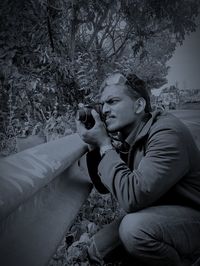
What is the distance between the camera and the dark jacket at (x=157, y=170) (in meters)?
1.18

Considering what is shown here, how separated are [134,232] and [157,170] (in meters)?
0.25

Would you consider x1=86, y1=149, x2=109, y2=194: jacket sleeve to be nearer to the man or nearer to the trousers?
the man

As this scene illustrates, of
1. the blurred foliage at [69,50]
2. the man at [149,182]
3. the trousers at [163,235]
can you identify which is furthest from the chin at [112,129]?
the blurred foliage at [69,50]

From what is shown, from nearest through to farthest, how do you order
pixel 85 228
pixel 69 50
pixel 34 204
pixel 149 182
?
pixel 34 204 → pixel 149 182 → pixel 85 228 → pixel 69 50

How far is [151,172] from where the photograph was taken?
118cm

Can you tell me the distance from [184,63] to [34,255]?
271 centimetres

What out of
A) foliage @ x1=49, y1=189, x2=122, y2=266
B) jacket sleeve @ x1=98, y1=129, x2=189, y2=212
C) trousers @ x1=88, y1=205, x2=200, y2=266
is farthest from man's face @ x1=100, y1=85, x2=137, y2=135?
foliage @ x1=49, y1=189, x2=122, y2=266

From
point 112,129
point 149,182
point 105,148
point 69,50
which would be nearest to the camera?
point 149,182

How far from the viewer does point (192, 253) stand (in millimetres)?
1338

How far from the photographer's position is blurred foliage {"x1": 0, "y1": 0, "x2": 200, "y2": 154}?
2.71m

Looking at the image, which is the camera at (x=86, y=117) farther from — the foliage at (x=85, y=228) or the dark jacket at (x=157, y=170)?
the foliage at (x=85, y=228)

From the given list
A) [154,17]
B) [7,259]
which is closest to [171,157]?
[7,259]

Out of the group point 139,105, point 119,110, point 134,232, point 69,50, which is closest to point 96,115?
point 119,110

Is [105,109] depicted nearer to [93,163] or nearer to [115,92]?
[115,92]
